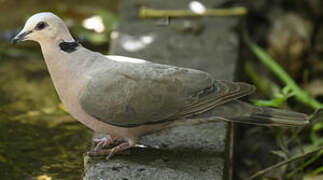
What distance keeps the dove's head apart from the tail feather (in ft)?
3.18

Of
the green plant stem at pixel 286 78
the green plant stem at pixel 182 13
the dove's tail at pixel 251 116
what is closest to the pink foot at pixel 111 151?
the dove's tail at pixel 251 116

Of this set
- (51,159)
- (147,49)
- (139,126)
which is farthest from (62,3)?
(139,126)

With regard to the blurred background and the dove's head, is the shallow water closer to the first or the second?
the blurred background

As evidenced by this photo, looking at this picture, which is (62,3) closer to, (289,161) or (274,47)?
(274,47)

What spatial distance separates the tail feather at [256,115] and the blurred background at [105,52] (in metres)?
0.28

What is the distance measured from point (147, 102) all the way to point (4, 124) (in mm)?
1386

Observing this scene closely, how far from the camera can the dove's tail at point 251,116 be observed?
12.2 feet

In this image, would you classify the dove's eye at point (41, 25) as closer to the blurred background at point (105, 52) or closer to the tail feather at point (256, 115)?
the blurred background at point (105, 52)

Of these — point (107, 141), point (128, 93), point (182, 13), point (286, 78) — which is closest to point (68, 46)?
point (128, 93)

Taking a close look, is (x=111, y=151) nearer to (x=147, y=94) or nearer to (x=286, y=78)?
(x=147, y=94)

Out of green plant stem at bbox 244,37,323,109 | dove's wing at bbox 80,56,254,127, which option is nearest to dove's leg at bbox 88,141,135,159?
dove's wing at bbox 80,56,254,127

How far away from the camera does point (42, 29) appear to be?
11.5 ft

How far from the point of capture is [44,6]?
6.81 m

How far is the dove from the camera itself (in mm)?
3539
